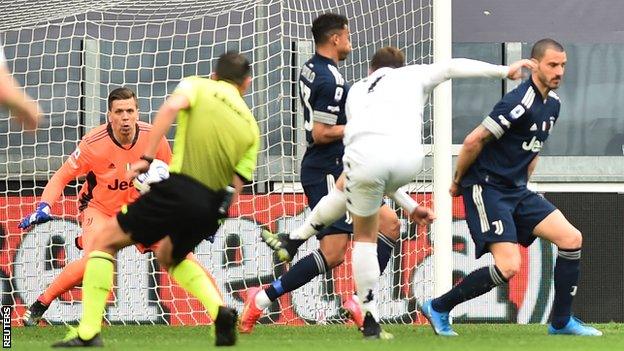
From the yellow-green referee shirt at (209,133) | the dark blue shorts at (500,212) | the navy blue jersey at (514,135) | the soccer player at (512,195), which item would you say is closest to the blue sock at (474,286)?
the soccer player at (512,195)

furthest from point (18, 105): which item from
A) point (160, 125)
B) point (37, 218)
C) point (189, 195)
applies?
point (37, 218)

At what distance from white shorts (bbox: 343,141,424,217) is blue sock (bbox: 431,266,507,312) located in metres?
1.04

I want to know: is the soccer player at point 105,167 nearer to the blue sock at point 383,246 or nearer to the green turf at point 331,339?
the green turf at point 331,339

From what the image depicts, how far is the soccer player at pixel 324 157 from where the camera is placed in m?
9.05

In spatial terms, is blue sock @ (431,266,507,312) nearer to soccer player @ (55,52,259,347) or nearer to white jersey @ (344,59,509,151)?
white jersey @ (344,59,509,151)

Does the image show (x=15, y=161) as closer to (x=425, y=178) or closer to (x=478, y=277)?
(x=425, y=178)

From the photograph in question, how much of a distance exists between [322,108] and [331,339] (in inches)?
59.7

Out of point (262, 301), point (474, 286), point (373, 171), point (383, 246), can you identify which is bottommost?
point (262, 301)

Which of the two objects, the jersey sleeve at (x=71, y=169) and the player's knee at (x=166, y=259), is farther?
the jersey sleeve at (x=71, y=169)

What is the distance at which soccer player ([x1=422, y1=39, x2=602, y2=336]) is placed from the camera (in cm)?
866

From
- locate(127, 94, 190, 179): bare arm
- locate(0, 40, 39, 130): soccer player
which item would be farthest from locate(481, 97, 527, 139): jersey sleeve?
locate(0, 40, 39, 130): soccer player

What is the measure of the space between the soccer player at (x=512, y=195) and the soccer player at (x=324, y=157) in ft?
2.24

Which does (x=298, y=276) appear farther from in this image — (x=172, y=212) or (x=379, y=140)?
(x=172, y=212)

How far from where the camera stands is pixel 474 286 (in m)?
8.73
